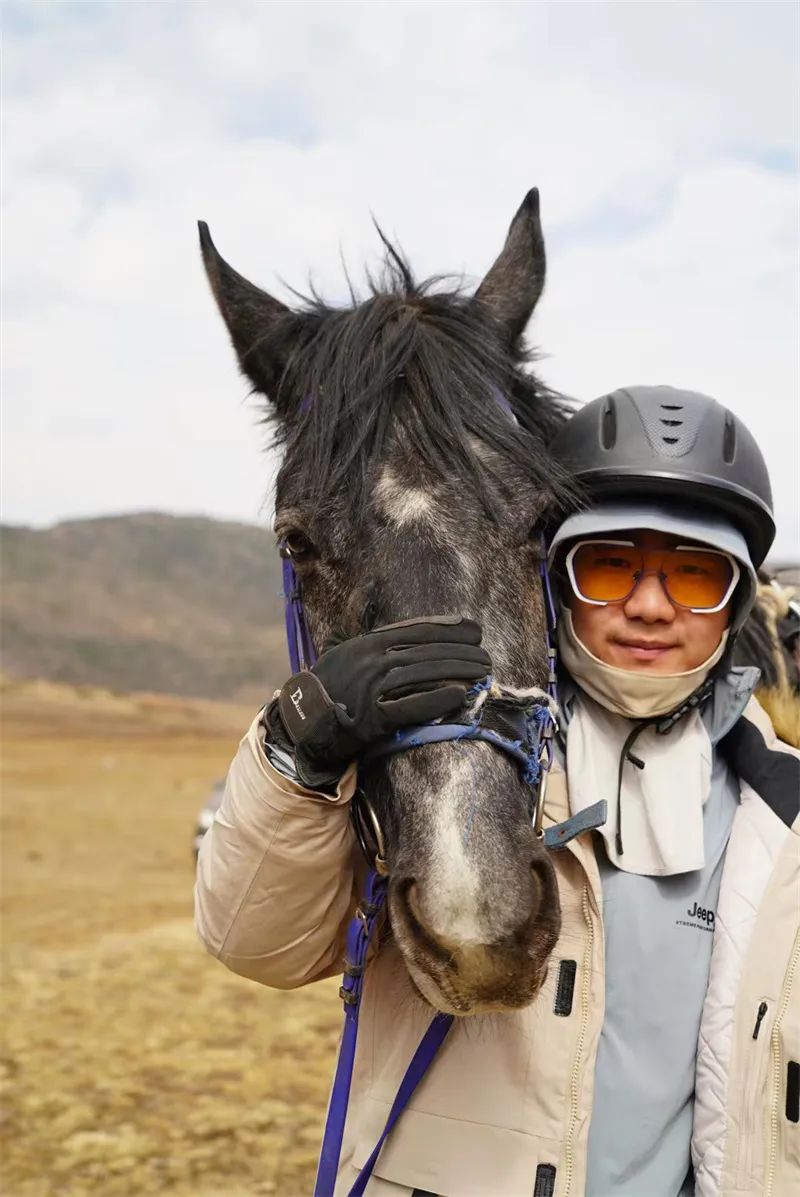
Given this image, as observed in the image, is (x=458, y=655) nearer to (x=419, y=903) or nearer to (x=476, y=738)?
(x=476, y=738)

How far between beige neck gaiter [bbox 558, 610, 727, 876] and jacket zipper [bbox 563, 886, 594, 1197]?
14 centimetres

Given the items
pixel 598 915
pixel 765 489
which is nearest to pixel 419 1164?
pixel 598 915

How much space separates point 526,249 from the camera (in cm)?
305

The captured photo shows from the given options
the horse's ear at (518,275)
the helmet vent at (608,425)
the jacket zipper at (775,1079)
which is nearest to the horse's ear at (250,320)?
the horse's ear at (518,275)

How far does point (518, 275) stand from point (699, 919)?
174cm

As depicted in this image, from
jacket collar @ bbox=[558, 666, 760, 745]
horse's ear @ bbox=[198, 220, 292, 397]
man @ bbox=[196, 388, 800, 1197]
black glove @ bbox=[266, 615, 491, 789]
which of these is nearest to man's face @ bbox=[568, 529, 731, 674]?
man @ bbox=[196, 388, 800, 1197]

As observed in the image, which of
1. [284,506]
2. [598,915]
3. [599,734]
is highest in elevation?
[284,506]

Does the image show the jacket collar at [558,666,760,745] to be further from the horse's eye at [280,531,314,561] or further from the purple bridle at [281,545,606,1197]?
the horse's eye at [280,531,314,561]

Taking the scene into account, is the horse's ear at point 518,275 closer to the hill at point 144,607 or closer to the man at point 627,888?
the man at point 627,888

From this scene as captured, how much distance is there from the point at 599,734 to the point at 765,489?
76 centimetres

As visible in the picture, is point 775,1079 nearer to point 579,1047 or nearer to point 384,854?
point 579,1047

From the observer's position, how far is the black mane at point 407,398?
7.64 feet

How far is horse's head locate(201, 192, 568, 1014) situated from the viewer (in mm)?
1817

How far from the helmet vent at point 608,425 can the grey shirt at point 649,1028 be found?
0.94 m
